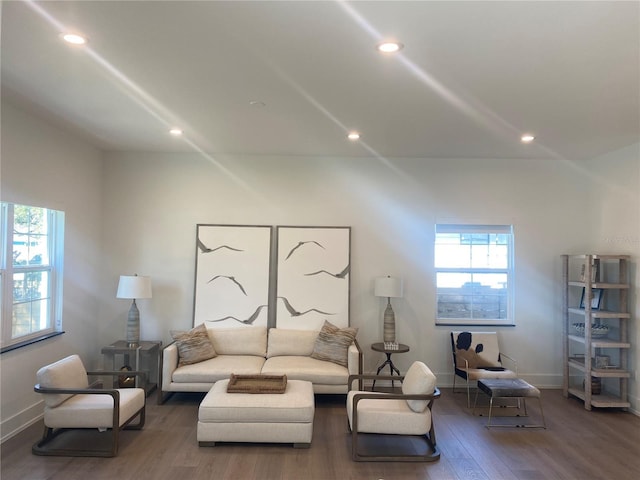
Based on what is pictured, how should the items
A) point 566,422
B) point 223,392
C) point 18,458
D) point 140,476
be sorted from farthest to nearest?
point 566,422
point 223,392
point 18,458
point 140,476

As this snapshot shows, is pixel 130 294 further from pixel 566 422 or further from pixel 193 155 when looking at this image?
pixel 566 422

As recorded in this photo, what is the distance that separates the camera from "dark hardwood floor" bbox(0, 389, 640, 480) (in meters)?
3.29

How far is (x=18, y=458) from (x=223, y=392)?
1.64 meters

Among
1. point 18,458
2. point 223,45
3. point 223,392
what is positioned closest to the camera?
point 223,45

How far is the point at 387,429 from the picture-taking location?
11.8ft

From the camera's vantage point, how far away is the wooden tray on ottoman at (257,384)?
3.89 metres

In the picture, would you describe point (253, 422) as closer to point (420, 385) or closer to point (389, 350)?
point (420, 385)

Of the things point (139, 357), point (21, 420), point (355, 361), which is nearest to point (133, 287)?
point (139, 357)

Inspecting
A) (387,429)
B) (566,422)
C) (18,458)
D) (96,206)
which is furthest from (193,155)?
(566,422)

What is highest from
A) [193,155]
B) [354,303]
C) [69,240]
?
[193,155]

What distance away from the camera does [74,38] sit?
256 cm

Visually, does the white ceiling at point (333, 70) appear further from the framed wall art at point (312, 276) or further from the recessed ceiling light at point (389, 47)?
the framed wall art at point (312, 276)

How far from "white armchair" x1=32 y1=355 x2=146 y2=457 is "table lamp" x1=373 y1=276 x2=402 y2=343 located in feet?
9.64

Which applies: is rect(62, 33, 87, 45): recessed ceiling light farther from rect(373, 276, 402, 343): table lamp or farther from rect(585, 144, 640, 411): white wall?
rect(585, 144, 640, 411): white wall
